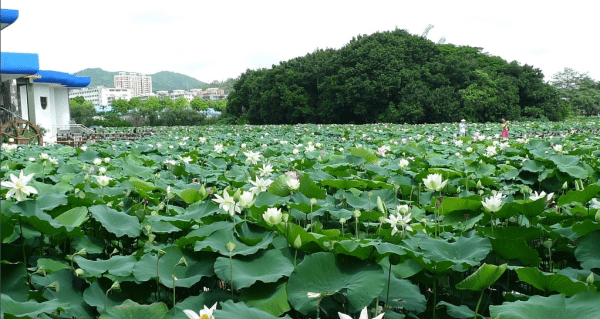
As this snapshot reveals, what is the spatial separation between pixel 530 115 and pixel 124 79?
15911cm

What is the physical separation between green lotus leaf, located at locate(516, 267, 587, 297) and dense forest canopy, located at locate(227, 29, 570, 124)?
24846 millimetres

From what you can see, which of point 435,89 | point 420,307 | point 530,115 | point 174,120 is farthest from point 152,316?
point 174,120

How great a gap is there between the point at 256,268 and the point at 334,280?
0.73 ft

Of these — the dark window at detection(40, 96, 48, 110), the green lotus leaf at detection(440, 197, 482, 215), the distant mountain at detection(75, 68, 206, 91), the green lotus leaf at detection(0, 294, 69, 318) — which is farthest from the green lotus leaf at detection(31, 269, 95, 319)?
the distant mountain at detection(75, 68, 206, 91)

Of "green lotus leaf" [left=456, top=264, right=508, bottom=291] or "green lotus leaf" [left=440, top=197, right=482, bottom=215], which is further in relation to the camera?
"green lotus leaf" [left=440, top=197, right=482, bottom=215]

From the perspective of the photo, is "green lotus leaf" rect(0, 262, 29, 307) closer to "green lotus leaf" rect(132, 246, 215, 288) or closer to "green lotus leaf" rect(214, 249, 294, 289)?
"green lotus leaf" rect(132, 246, 215, 288)

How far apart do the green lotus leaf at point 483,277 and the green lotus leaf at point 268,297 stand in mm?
438

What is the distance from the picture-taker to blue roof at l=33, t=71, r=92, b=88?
16.4 m

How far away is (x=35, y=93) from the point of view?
16.4m

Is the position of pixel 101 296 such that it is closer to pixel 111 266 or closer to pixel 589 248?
pixel 111 266

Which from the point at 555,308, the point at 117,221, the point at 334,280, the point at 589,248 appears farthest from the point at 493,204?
the point at 117,221

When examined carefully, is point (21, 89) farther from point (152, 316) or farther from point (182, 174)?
point (152, 316)

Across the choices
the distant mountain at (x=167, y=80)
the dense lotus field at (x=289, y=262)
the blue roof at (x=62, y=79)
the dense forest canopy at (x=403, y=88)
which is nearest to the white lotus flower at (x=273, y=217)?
the dense lotus field at (x=289, y=262)

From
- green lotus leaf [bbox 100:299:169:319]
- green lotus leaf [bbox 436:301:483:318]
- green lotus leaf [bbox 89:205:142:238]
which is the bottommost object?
green lotus leaf [bbox 436:301:483:318]
